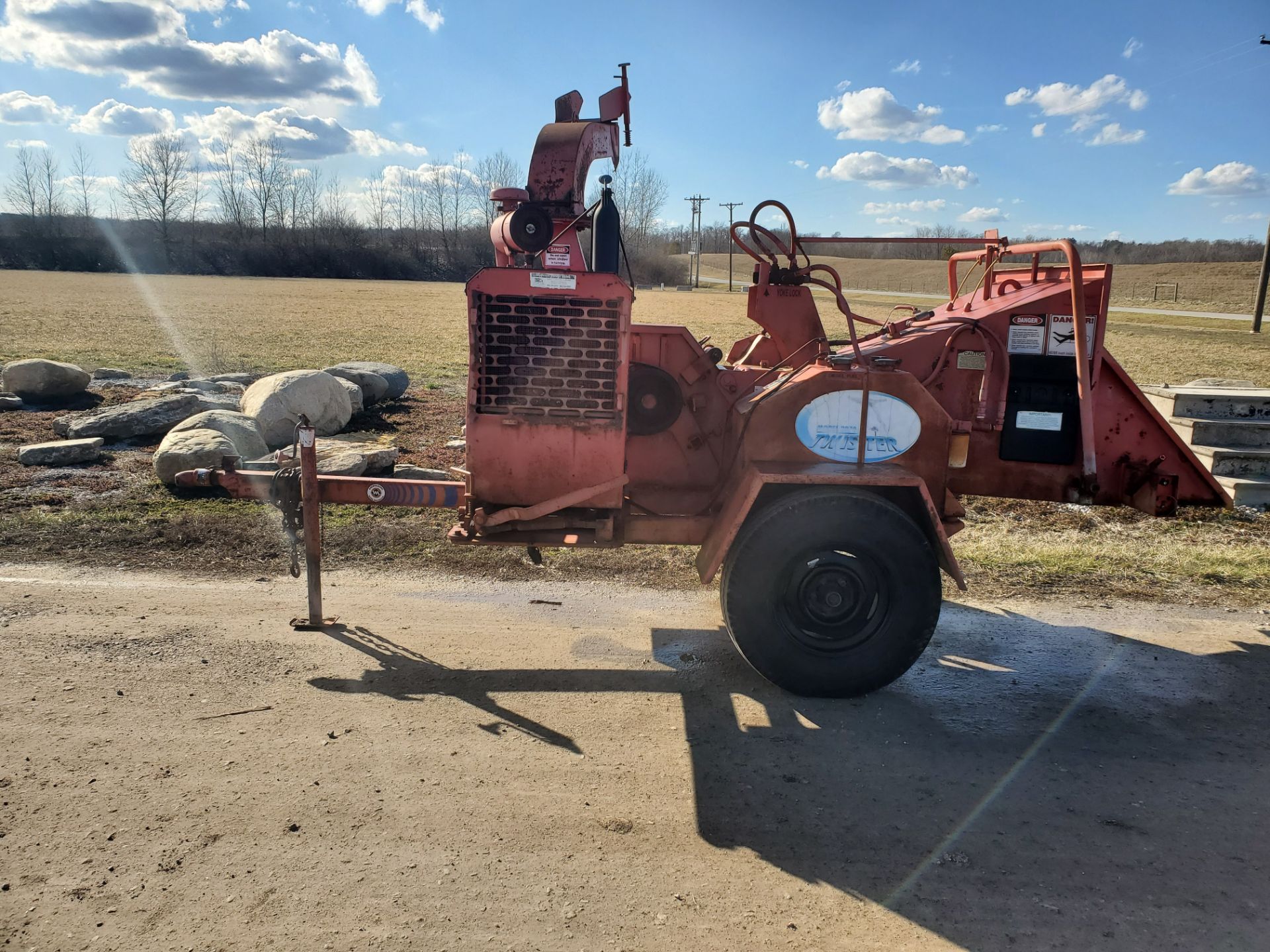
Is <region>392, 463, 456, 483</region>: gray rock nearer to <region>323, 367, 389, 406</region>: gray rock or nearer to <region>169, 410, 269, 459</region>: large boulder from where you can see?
<region>169, 410, 269, 459</region>: large boulder

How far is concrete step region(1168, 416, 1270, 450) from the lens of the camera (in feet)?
26.2

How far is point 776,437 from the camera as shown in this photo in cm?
432

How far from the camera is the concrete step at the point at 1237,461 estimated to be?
788 centimetres

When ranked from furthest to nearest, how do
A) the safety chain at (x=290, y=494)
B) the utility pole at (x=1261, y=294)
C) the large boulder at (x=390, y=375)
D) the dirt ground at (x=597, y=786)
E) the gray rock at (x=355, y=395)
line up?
1. the utility pole at (x=1261, y=294)
2. the large boulder at (x=390, y=375)
3. the gray rock at (x=355, y=395)
4. the safety chain at (x=290, y=494)
5. the dirt ground at (x=597, y=786)

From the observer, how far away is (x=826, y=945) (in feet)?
8.95

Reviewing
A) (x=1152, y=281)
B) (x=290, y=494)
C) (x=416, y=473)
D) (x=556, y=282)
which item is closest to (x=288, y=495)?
(x=290, y=494)

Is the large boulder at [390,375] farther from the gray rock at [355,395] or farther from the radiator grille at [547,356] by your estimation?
the radiator grille at [547,356]

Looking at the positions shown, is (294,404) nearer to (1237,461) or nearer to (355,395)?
(355,395)

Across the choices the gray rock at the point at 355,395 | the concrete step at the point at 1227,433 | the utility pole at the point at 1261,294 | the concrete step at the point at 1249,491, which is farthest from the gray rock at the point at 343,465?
the utility pole at the point at 1261,294

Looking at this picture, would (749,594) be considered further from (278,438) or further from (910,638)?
(278,438)

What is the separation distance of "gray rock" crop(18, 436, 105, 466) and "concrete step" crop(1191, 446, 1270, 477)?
10641 mm

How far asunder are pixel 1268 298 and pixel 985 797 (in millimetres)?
63604

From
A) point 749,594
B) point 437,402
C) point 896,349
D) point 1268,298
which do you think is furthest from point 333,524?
point 1268,298

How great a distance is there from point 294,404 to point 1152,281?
71.1m
